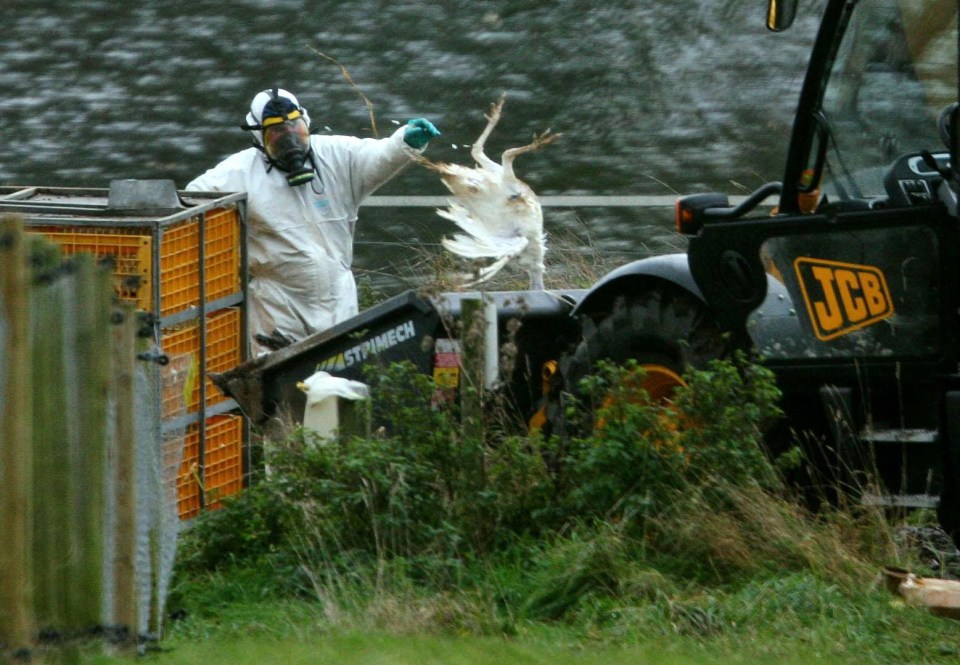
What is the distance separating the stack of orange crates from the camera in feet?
25.0

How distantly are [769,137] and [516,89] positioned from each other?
3.24 meters

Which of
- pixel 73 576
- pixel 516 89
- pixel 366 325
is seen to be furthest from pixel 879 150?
pixel 516 89

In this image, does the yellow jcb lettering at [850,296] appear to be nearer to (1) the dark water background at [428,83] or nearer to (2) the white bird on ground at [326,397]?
(2) the white bird on ground at [326,397]

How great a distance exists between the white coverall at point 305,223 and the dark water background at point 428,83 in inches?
232

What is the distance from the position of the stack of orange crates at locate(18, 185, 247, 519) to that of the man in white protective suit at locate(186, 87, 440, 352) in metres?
1.58

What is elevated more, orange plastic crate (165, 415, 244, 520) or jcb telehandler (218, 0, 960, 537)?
jcb telehandler (218, 0, 960, 537)

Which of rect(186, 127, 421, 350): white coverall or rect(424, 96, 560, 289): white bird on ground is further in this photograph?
rect(186, 127, 421, 350): white coverall

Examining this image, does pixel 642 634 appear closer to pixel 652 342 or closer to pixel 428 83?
pixel 652 342

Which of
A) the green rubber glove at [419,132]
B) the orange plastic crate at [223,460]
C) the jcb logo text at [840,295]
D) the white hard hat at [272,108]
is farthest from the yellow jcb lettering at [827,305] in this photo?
the white hard hat at [272,108]

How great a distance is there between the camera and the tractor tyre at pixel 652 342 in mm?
6887

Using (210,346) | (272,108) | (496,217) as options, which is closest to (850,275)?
(496,217)

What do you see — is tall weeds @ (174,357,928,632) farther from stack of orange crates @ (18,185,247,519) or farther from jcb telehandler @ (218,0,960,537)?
stack of orange crates @ (18,185,247,519)

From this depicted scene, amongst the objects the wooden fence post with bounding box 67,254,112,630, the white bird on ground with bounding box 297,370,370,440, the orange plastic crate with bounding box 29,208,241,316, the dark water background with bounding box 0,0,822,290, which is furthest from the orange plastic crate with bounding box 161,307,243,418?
the dark water background with bounding box 0,0,822,290

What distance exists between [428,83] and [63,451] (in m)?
17.1
